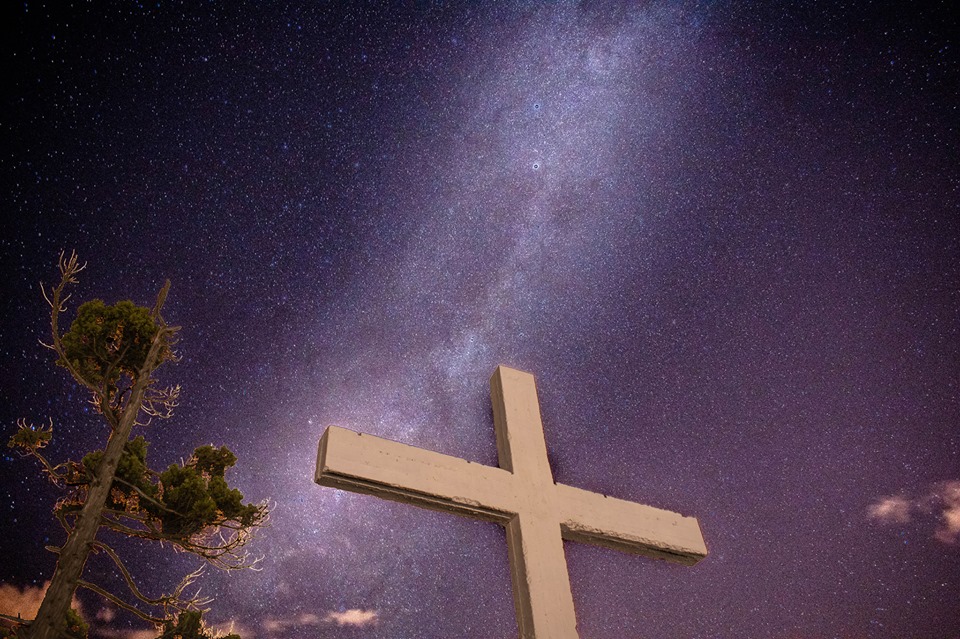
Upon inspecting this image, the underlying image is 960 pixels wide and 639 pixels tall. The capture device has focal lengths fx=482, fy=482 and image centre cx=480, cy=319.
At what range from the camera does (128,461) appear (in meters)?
6.75

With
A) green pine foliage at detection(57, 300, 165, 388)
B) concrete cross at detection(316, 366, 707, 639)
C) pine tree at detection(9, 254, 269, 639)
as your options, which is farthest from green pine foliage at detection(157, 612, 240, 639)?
concrete cross at detection(316, 366, 707, 639)

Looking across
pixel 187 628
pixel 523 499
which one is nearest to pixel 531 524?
pixel 523 499

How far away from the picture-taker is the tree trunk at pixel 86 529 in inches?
207

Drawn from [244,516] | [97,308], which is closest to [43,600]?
[244,516]

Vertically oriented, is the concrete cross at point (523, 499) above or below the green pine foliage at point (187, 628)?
below

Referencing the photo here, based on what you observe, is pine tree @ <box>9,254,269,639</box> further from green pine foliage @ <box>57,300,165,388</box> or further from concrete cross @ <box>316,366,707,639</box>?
concrete cross @ <box>316,366,707,639</box>

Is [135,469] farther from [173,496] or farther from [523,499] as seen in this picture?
[523,499]

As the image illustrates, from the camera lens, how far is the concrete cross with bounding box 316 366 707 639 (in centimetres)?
178

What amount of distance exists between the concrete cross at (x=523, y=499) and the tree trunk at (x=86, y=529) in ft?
19.7

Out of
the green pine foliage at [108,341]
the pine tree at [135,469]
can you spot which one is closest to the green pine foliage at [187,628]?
the pine tree at [135,469]

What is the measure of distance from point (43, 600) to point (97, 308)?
12.4 ft

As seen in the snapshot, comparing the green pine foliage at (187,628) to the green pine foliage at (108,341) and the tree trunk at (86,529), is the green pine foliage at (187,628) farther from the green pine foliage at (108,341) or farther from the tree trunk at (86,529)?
the green pine foliage at (108,341)

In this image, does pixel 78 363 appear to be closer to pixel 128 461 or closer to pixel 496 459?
pixel 128 461

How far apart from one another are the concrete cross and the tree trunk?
6001 millimetres
